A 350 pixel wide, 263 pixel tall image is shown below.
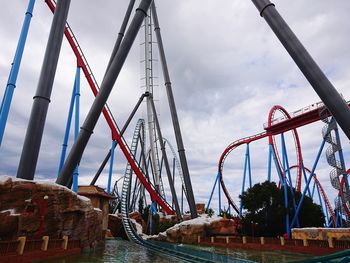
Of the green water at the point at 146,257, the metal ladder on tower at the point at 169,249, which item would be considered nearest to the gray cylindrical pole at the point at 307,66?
the metal ladder on tower at the point at 169,249

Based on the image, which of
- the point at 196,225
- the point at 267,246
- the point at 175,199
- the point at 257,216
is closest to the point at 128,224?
the point at 175,199

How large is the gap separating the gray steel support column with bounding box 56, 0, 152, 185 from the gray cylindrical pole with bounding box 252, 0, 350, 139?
4.67 m

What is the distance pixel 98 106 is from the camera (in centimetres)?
1024

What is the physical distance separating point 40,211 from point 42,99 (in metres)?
3.64

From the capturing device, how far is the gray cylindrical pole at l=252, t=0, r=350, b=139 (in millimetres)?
7172

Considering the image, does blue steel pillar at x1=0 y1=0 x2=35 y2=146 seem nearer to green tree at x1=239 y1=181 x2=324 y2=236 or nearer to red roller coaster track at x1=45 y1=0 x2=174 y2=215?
red roller coaster track at x1=45 y1=0 x2=174 y2=215

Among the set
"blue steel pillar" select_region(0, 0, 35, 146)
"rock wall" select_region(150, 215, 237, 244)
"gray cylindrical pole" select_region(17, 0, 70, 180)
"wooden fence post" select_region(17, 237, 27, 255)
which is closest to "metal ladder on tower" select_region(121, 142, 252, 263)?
"rock wall" select_region(150, 215, 237, 244)

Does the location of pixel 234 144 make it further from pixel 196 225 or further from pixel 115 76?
pixel 115 76

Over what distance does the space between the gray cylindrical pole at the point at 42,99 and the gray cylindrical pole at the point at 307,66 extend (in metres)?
7.31

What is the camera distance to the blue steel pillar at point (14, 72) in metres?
9.96

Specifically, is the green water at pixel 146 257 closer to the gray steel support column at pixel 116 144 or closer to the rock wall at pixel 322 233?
the rock wall at pixel 322 233

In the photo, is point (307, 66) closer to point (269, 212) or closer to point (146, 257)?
point (146, 257)

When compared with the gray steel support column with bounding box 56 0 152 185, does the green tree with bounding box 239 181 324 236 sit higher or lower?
lower

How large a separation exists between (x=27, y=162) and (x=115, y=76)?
4.42 m
